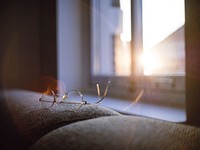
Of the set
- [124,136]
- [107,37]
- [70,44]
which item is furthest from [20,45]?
[124,136]

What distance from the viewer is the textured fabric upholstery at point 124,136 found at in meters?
0.31

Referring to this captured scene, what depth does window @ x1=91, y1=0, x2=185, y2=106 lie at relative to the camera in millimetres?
1019

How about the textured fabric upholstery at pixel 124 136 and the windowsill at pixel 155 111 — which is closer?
the textured fabric upholstery at pixel 124 136

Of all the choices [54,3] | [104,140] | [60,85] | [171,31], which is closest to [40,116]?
[104,140]

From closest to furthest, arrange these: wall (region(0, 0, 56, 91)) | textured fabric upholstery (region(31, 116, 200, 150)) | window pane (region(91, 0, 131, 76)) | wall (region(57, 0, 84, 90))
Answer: textured fabric upholstery (region(31, 116, 200, 150)) → window pane (region(91, 0, 131, 76)) → wall (region(57, 0, 84, 90)) → wall (region(0, 0, 56, 91))

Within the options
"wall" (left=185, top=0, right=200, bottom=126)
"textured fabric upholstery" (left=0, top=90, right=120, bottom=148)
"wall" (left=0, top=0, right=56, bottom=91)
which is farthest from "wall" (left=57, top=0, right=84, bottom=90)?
"wall" (left=185, top=0, right=200, bottom=126)

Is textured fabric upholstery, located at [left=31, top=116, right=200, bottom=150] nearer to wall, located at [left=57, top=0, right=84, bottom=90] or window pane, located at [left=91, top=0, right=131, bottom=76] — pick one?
window pane, located at [left=91, top=0, right=131, bottom=76]

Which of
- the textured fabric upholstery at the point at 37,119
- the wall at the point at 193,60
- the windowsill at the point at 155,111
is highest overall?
the wall at the point at 193,60

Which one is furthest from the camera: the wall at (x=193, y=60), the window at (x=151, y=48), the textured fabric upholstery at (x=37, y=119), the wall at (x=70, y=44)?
the wall at (x=70, y=44)

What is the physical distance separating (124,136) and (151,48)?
34.9 inches

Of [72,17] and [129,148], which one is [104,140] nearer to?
[129,148]

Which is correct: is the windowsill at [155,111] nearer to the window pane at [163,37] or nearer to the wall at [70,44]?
the window pane at [163,37]

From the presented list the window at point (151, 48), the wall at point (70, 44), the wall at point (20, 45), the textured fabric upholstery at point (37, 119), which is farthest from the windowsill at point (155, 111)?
the wall at point (20, 45)

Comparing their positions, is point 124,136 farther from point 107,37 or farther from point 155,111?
point 107,37
